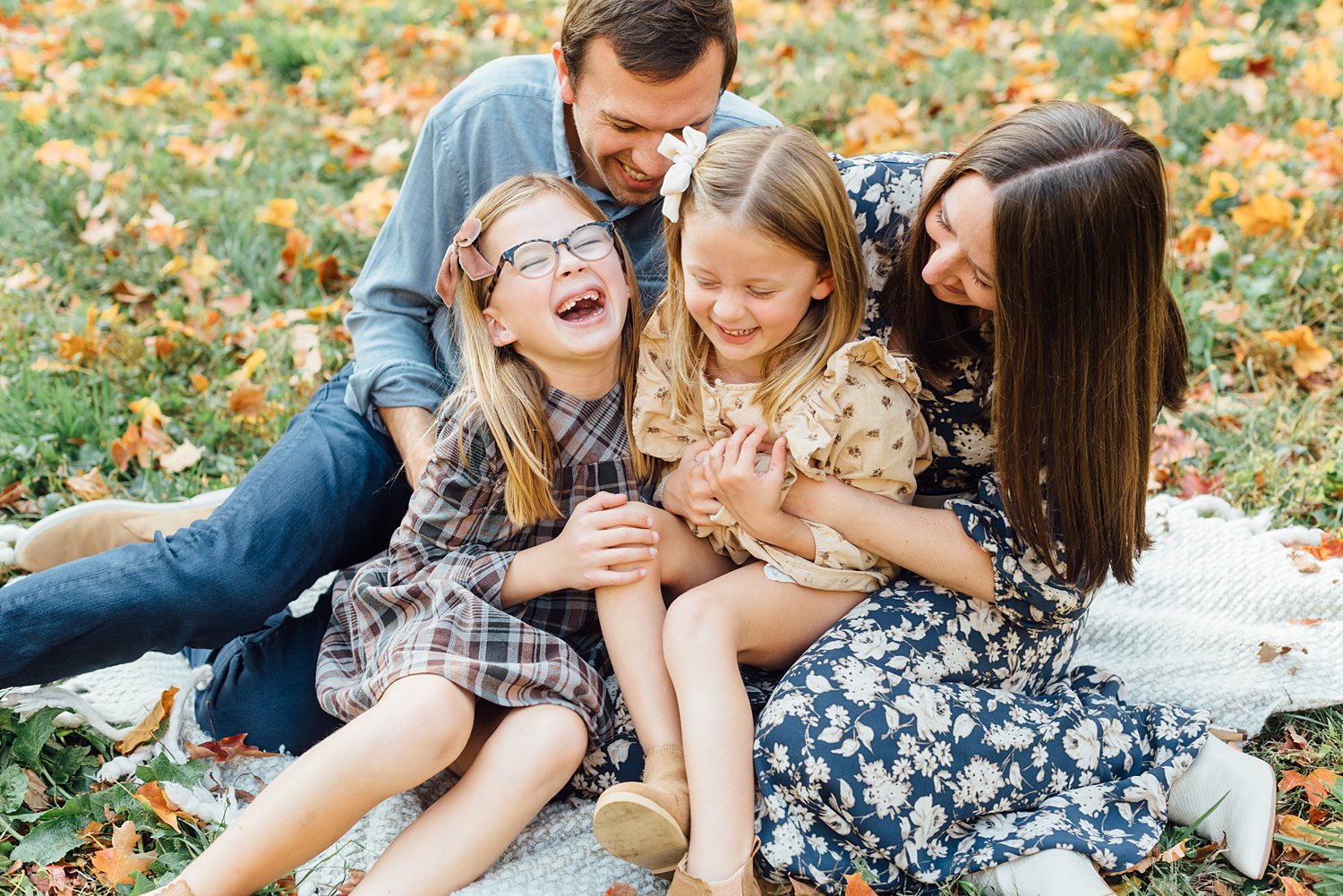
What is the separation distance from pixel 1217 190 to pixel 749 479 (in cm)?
251

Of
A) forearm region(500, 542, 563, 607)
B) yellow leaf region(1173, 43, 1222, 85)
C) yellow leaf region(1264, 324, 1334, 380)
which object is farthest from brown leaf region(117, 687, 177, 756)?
yellow leaf region(1173, 43, 1222, 85)

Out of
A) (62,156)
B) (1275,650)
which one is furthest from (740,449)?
(62,156)

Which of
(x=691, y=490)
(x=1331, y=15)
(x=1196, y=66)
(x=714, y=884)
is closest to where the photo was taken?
(x=714, y=884)

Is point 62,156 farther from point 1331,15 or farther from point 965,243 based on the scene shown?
point 1331,15

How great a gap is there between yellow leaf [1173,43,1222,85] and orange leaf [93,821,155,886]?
4.40 metres

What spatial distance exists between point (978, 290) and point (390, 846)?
54.1 inches

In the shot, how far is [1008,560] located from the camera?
6.97ft

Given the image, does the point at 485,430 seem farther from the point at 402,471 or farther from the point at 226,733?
the point at 226,733

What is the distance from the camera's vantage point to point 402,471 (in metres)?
2.64

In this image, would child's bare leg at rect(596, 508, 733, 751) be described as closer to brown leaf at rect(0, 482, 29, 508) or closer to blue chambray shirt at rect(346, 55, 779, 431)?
blue chambray shirt at rect(346, 55, 779, 431)

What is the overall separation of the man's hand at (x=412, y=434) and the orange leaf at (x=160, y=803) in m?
0.76

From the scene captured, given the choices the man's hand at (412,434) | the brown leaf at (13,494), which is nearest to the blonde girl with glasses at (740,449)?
the man's hand at (412,434)

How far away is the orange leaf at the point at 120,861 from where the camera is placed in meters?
2.08

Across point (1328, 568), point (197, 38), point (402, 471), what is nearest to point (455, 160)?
point (402, 471)
